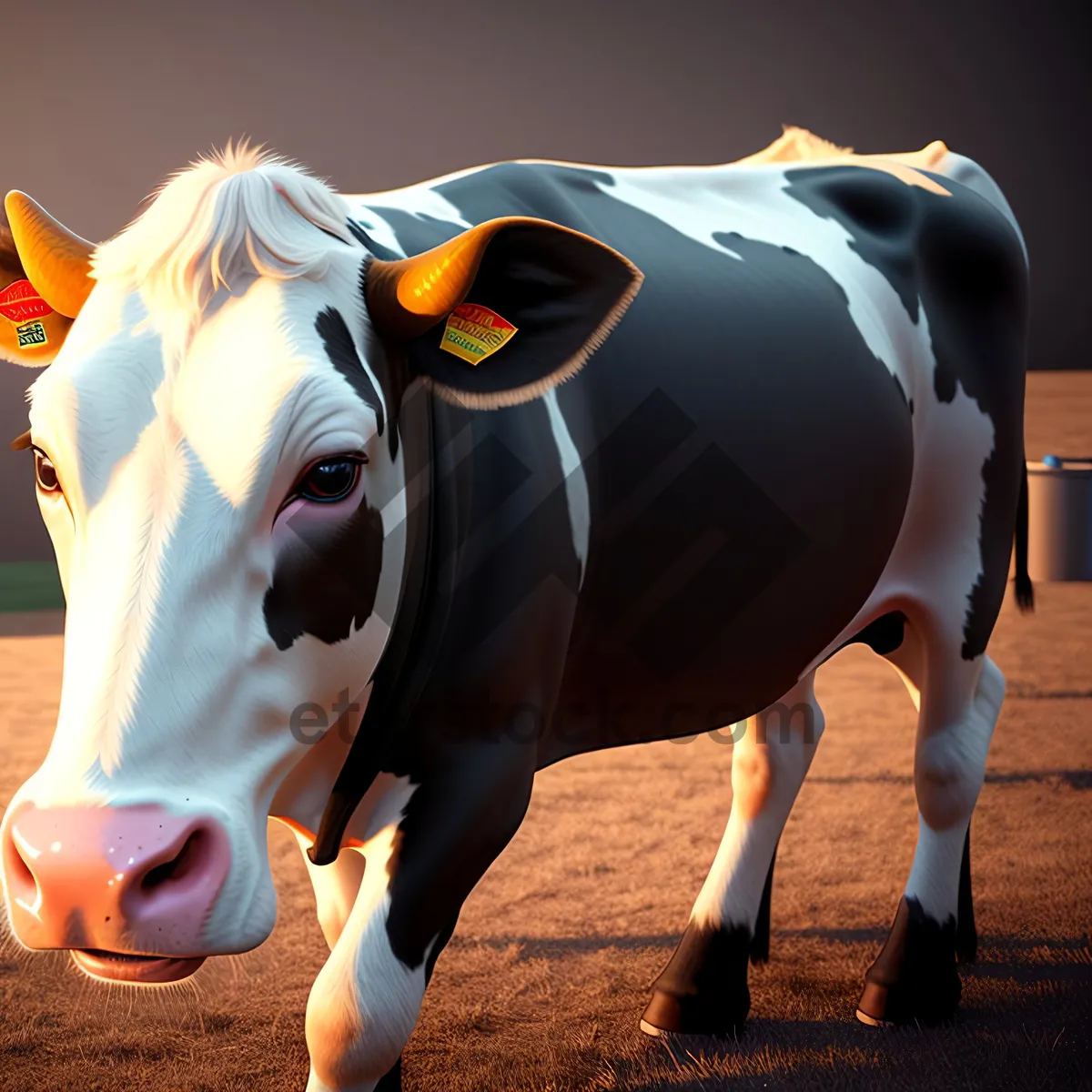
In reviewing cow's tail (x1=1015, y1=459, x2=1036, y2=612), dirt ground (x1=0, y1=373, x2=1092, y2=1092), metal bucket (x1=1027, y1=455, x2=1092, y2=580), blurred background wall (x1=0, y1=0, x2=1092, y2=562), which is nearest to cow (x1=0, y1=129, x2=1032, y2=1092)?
dirt ground (x1=0, y1=373, x2=1092, y2=1092)

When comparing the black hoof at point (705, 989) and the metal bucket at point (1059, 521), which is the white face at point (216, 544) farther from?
the metal bucket at point (1059, 521)

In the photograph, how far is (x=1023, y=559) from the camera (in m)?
2.66

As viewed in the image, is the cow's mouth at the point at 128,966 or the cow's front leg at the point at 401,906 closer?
the cow's mouth at the point at 128,966

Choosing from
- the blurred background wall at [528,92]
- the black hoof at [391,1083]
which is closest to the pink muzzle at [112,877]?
the black hoof at [391,1083]

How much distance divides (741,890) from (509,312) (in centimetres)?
119

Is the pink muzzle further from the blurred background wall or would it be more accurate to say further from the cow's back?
the blurred background wall

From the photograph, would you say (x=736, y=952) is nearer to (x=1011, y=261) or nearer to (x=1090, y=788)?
(x=1011, y=261)

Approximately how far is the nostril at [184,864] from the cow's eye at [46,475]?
0.37m

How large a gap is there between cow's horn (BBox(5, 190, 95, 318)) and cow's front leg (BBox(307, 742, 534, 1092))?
0.62 metres

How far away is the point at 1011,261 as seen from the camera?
209cm

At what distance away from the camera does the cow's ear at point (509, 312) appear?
120 centimetres

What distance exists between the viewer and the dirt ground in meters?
1.85

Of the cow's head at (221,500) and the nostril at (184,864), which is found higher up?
the cow's head at (221,500)

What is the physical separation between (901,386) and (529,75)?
697 cm
